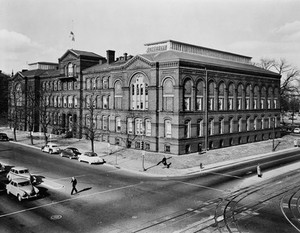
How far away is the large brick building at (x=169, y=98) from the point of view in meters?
43.5

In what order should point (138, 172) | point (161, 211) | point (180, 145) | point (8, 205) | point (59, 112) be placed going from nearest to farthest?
point (161, 211), point (8, 205), point (138, 172), point (180, 145), point (59, 112)

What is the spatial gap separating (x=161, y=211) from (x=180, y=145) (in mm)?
21550

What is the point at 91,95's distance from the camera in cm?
5681

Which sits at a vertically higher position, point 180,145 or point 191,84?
point 191,84

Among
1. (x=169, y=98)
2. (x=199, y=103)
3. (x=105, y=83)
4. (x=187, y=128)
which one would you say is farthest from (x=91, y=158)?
(x=105, y=83)

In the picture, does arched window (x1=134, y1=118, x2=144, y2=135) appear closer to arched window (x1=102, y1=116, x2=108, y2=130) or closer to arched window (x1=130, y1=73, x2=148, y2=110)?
arched window (x1=130, y1=73, x2=148, y2=110)

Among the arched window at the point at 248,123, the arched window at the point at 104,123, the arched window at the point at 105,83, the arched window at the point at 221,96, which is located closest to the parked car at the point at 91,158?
the arched window at the point at 104,123

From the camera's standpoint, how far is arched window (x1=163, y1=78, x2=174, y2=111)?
43094 millimetres

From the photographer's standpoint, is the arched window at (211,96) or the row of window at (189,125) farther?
the arched window at (211,96)

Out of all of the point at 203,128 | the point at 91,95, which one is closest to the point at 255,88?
the point at 203,128

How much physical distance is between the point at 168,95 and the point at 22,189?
82.7 feet

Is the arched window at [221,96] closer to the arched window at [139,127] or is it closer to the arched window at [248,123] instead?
the arched window at [248,123]

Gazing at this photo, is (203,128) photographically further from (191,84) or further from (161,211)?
(161,211)

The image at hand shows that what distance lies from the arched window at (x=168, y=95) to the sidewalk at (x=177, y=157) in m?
7.09
